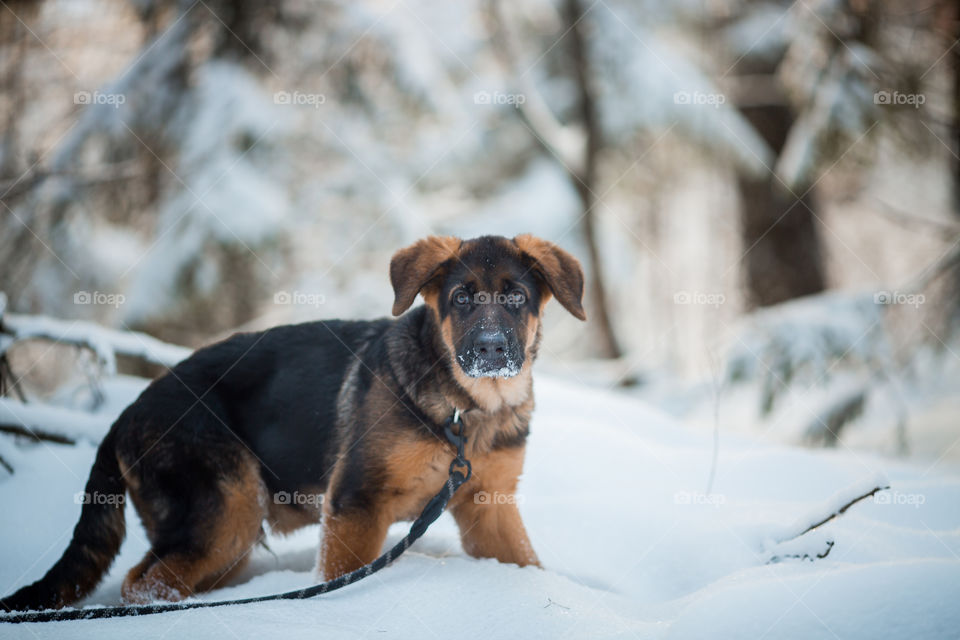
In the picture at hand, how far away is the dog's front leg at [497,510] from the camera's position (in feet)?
12.3

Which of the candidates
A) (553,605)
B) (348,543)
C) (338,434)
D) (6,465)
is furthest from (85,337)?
(553,605)

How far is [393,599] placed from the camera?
9.72 feet

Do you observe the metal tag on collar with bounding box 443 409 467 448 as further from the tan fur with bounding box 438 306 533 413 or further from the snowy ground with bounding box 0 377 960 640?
the snowy ground with bounding box 0 377 960 640

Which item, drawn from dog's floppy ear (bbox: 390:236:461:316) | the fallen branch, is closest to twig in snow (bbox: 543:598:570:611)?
dog's floppy ear (bbox: 390:236:461:316)

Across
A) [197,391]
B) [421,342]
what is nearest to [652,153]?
[421,342]

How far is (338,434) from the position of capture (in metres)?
3.88

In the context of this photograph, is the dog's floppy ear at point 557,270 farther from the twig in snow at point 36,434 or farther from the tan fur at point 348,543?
the twig in snow at point 36,434

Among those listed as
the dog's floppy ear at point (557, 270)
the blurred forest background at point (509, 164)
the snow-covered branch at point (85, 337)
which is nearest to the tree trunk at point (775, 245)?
the blurred forest background at point (509, 164)

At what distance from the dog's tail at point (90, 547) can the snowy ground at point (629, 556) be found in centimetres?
24

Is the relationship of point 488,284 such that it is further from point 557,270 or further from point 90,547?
point 90,547

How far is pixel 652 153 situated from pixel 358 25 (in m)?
5.68

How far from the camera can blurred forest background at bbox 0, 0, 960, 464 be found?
8086mm

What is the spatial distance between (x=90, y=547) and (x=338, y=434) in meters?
1.45

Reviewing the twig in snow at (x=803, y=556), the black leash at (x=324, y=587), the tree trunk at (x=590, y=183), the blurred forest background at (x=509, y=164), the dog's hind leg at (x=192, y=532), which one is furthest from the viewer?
the tree trunk at (x=590, y=183)
